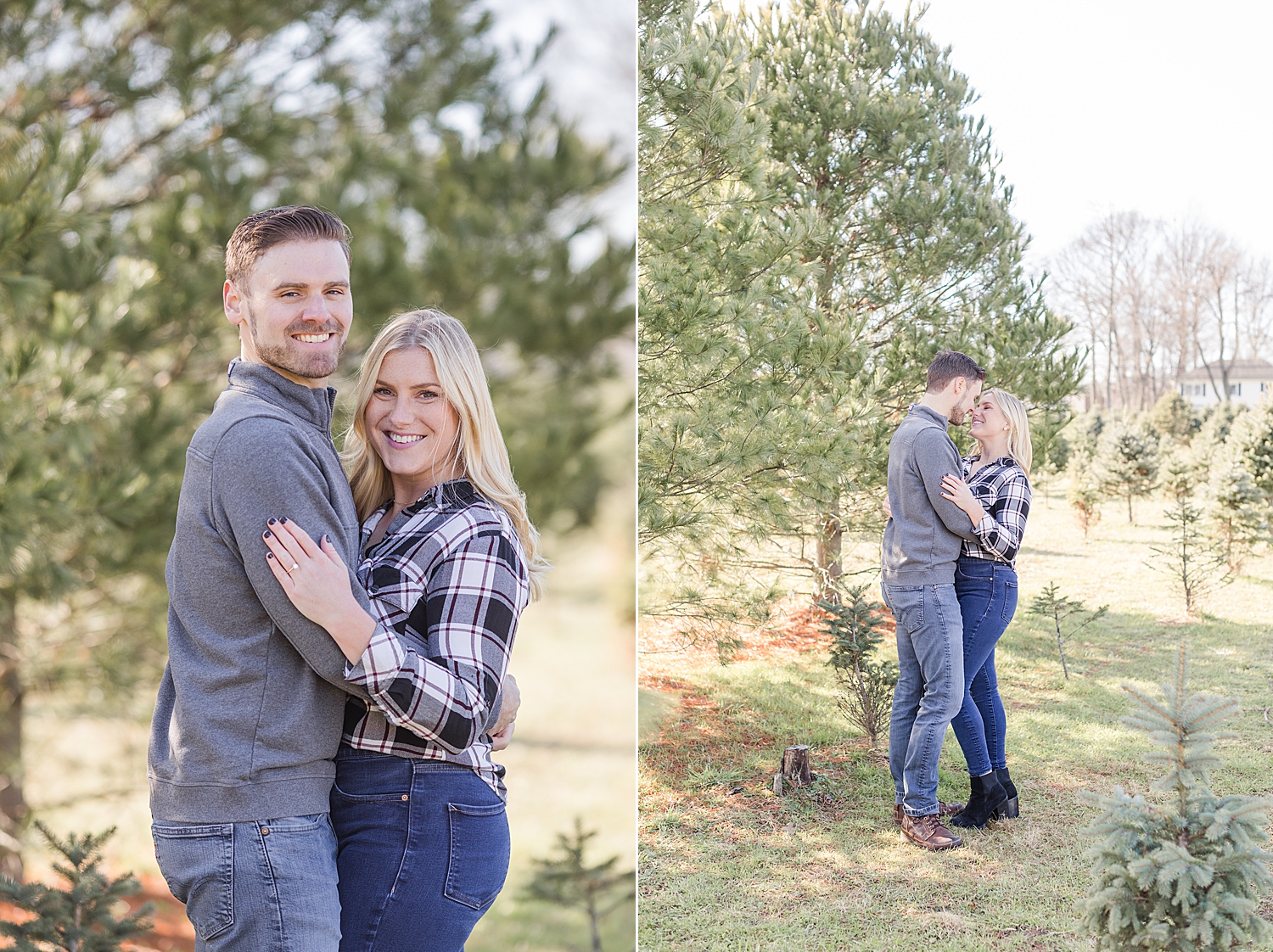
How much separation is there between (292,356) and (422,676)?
44cm

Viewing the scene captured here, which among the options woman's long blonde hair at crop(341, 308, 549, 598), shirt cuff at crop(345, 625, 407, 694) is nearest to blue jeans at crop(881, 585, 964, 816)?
woman's long blonde hair at crop(341, 308, 549, 598)

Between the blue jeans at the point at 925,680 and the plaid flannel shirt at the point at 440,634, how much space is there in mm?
1687

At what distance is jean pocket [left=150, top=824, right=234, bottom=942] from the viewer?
3.80 feet

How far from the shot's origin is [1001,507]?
2760 millimetres

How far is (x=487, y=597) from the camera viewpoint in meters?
1.28

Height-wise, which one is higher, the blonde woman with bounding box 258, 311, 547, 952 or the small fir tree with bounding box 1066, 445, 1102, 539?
the small fir tree with bounding box 1066, 445, 1102, 539

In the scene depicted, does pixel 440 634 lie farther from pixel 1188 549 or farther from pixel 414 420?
pixel 1188 549

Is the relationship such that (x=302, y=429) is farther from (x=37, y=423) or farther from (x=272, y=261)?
(x=37, y=423)

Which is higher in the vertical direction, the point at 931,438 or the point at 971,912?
the point at 931,438

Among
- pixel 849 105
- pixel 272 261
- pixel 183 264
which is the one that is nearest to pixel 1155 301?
pixel 849 105

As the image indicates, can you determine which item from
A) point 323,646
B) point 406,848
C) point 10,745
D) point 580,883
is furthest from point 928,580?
point 10,745

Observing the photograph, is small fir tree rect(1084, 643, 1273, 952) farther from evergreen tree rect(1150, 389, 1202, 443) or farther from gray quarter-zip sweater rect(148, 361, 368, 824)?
gray quarter-zip sweater rect(148, 361, 368, 824)

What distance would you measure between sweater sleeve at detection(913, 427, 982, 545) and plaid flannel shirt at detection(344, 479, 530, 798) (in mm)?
1648

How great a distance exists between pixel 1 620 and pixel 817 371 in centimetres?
301
